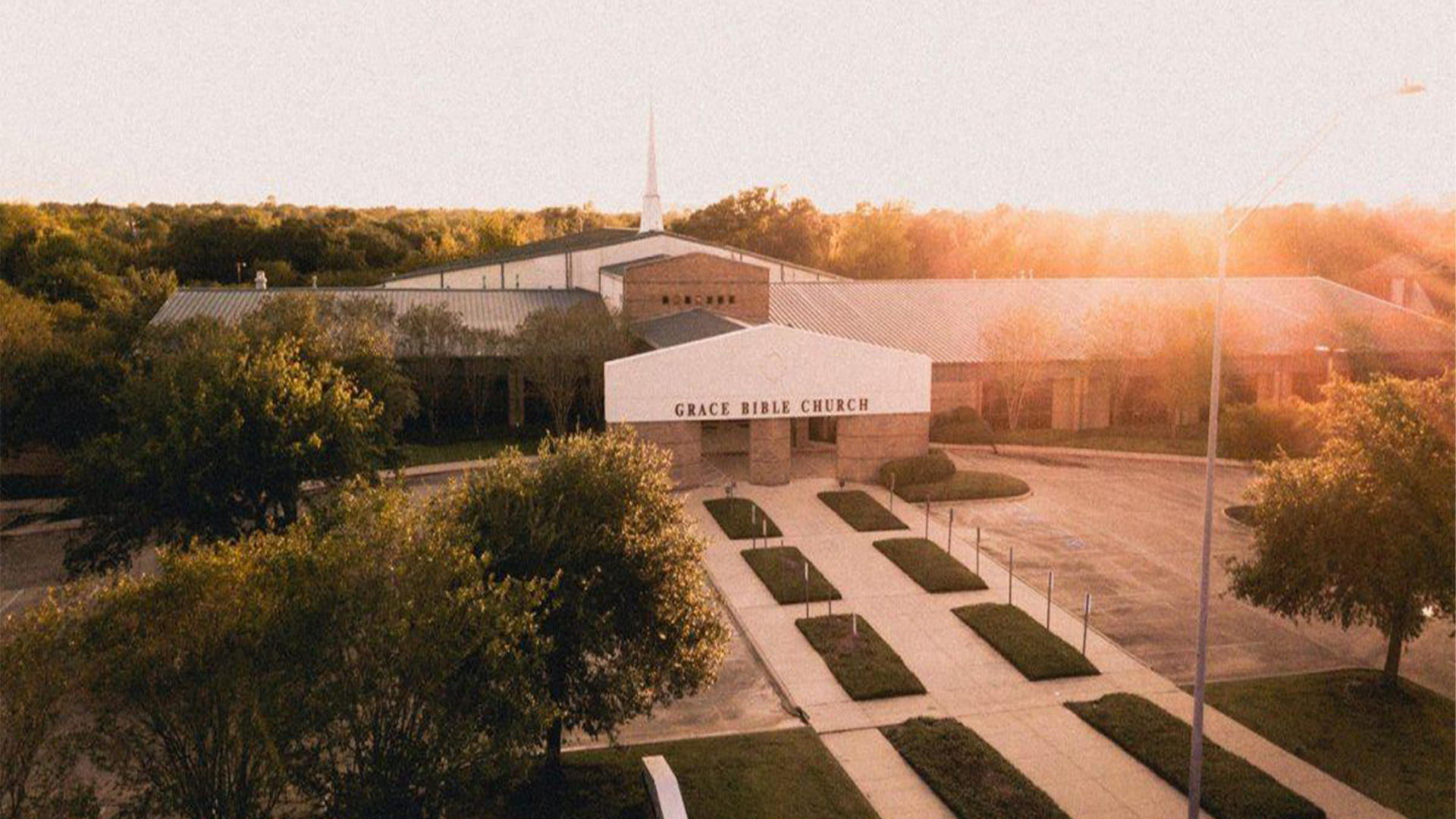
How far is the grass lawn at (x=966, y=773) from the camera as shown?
62.5ft

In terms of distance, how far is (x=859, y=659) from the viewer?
26.0 m

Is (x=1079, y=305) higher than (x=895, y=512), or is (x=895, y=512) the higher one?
(x=1079, y=305)

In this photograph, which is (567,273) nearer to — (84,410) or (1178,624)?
(84,410)

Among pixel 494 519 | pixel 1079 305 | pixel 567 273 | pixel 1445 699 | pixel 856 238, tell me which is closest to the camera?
pixel 494 519

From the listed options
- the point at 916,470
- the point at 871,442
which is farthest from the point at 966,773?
the point at 871,442

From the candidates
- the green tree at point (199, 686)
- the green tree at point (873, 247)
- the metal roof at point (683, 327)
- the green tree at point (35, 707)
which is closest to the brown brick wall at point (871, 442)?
the metal roof at point (683, 327)

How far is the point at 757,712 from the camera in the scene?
76.9 ft

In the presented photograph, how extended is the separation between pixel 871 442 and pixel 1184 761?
2438 centimetres

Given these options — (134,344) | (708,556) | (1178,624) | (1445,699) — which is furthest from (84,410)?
(1445,699)

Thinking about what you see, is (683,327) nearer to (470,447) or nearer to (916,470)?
(470,447)

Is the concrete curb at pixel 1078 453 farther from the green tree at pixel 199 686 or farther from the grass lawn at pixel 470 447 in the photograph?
the green tree at pixel 199 686

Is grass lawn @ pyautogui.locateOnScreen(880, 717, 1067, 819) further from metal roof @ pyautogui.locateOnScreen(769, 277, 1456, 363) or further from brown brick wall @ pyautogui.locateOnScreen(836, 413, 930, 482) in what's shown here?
metal roof @ pyautogui.locateOnScreen(769, 277, 1456, 363)

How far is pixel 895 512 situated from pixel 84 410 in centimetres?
2973

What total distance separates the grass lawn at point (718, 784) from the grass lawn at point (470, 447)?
87.6ft
